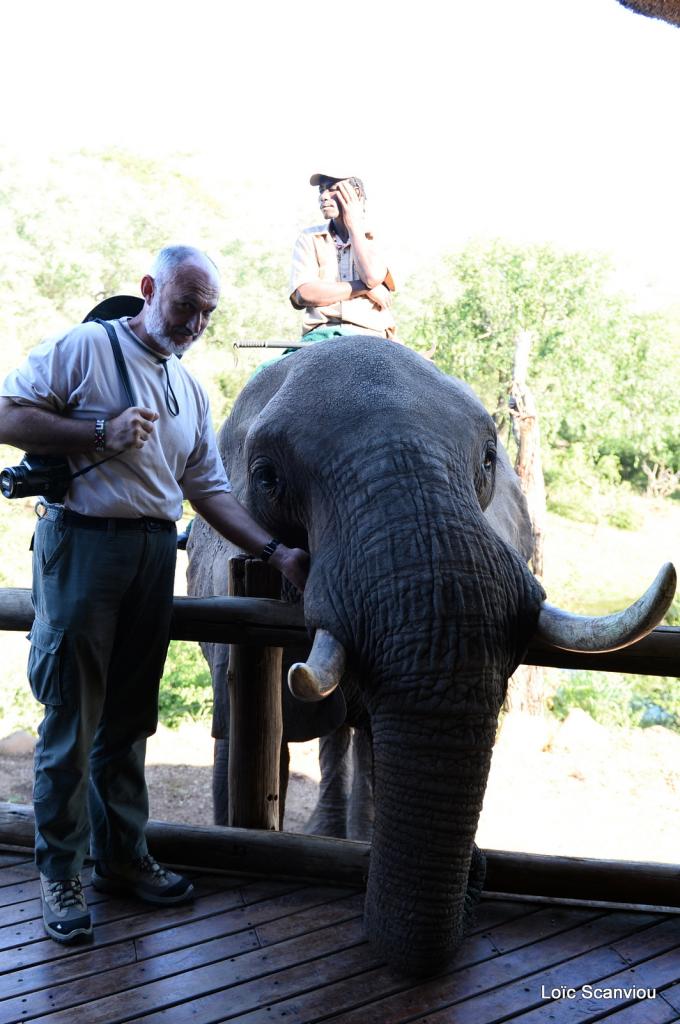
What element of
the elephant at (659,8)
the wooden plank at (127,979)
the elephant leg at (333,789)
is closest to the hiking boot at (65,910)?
the wooden plank at (127,979)

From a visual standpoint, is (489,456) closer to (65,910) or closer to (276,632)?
(276,632)

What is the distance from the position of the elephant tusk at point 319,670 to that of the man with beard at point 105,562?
0.53 meters

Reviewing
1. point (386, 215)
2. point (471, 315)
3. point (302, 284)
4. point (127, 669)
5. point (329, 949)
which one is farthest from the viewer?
point (386, 215)

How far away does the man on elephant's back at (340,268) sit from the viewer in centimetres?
532

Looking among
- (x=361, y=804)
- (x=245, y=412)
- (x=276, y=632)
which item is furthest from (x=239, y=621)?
(x=361, y=804)

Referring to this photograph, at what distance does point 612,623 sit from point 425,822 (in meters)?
0.70

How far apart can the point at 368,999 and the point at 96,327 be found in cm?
207

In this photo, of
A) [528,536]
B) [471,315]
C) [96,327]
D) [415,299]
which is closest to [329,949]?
[96,327]

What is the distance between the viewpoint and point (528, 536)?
555 cm

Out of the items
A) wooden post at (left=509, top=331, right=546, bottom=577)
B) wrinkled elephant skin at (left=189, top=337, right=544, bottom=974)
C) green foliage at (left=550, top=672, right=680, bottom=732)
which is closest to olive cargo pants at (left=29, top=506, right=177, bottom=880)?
wrinkled elephant skin at (left=189, top=337, right=544, bottom=974)

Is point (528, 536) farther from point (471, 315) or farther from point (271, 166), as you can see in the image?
point (271, 166)

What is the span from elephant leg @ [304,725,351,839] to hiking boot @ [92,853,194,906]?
8.27 feet

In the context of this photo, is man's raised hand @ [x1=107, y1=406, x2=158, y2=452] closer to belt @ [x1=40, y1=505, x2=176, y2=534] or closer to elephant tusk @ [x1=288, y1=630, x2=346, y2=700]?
belt @ [x1=40, y1=505, x2=176, y2=534]

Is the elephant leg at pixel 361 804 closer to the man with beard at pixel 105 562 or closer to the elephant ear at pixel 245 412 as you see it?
the elephant ear at pixel 245 412
